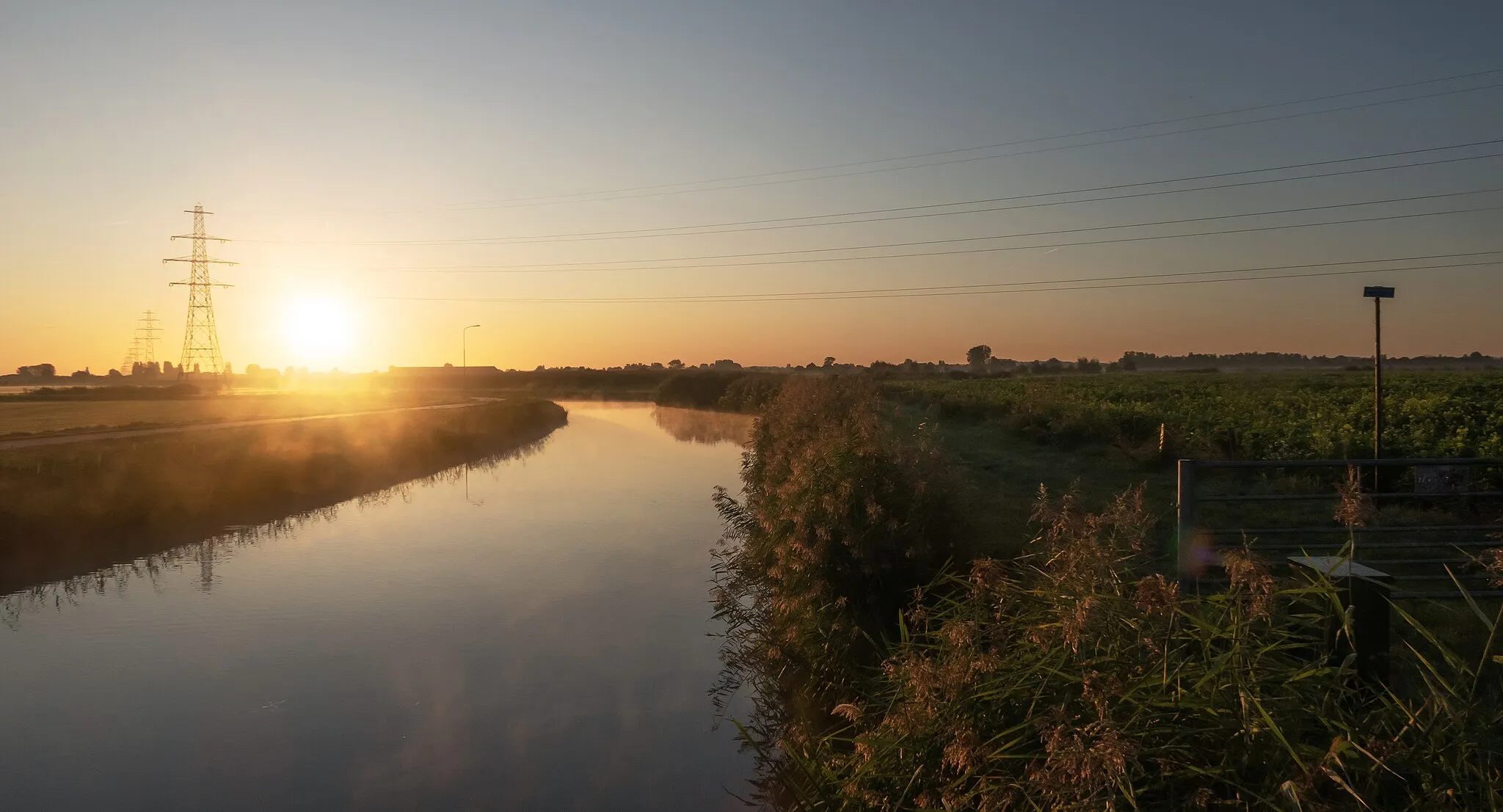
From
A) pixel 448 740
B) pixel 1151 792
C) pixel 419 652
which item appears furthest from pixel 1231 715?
pixel 419 652

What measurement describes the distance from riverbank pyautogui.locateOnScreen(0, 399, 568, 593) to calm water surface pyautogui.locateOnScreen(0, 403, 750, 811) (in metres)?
1.87

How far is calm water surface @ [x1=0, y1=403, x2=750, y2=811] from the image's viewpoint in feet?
24.3

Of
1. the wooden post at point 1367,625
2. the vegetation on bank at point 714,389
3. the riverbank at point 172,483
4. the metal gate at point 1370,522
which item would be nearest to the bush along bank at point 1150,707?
the wooden post at point 1367,625

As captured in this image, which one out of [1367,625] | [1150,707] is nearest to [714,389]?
[1367,625]

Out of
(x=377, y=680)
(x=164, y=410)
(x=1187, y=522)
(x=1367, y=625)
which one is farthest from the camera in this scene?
(x=164, y=410)

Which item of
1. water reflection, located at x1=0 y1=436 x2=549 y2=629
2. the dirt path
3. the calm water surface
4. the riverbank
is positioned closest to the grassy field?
the dirt path

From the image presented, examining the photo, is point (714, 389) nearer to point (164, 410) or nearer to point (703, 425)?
point (703, 425)

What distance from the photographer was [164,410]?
149 ft

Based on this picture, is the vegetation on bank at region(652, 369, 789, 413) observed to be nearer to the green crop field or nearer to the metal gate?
the green crop field

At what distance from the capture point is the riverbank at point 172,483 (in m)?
15.6

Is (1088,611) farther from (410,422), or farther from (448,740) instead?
(410,422)

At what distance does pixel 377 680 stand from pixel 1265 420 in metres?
19.8

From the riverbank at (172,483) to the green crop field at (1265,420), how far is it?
20.3m

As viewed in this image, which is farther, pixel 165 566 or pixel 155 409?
pixel 155 409
